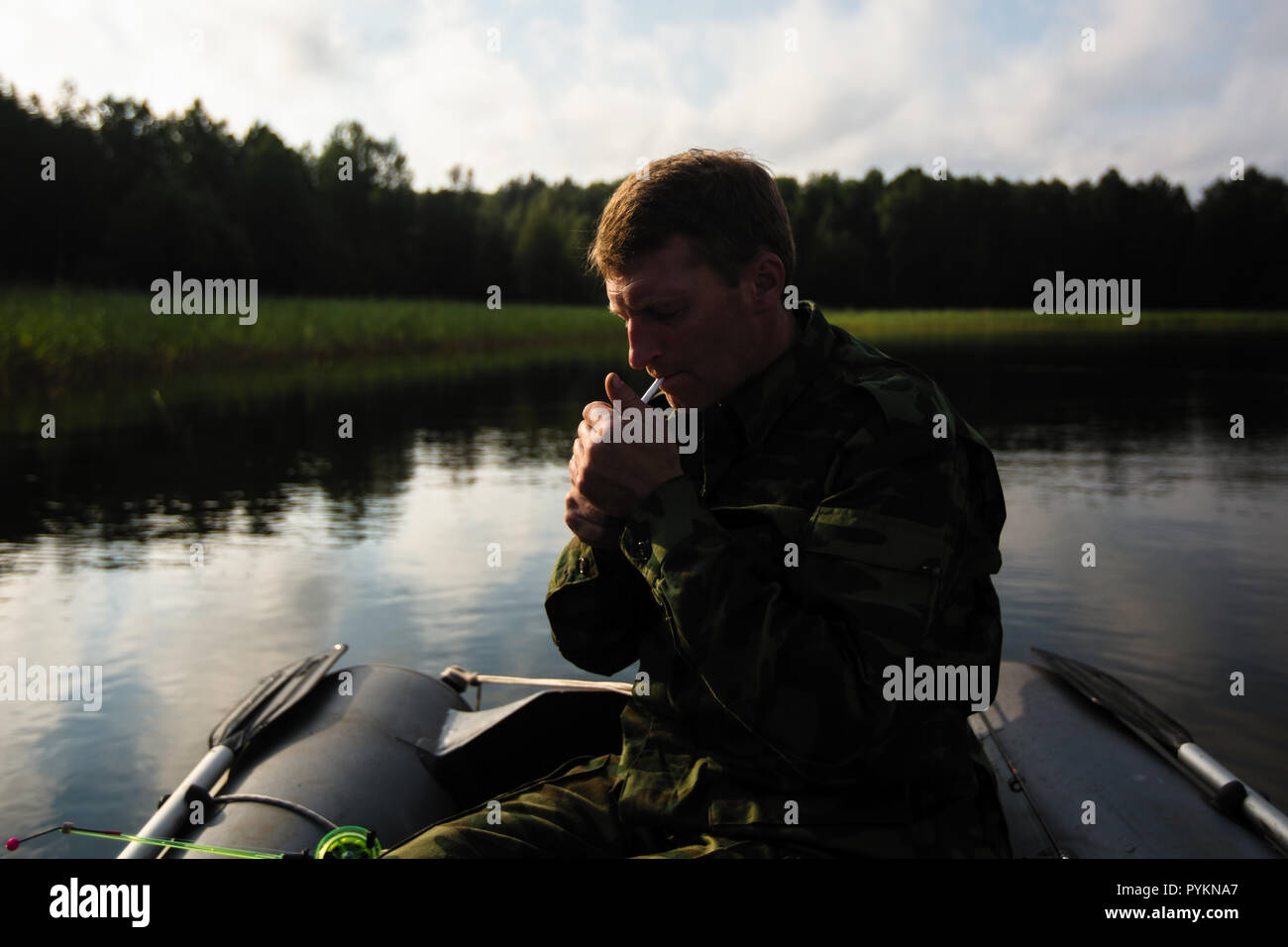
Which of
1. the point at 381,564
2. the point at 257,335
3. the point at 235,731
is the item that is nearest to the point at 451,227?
the point at 257,335

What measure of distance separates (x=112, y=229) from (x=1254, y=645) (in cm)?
5716

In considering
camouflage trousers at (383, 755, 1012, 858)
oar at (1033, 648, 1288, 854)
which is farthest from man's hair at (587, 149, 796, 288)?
oar at (1033, 648, 1288, 854)

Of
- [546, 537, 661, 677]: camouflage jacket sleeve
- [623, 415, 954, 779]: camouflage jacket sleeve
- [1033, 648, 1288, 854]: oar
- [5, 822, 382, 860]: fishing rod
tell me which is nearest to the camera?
[623, 415, 954, 779]: camouflage jacket sleeve

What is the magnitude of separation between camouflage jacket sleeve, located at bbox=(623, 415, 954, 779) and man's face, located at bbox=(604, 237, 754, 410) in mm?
393

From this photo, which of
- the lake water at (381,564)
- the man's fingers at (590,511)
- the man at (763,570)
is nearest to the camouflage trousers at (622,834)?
the man at (763,570)

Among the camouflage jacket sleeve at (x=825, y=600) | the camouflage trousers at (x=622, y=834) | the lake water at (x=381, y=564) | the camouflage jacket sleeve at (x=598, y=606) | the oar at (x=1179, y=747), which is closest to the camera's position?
the camouflage jacket sleeve at (x=825, y=600)

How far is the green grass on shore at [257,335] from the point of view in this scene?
17469 mm

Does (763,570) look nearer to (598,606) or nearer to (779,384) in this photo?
(779,384)

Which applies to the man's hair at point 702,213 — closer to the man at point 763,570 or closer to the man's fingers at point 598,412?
the man at point 763,570

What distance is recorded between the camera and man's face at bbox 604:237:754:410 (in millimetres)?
2090

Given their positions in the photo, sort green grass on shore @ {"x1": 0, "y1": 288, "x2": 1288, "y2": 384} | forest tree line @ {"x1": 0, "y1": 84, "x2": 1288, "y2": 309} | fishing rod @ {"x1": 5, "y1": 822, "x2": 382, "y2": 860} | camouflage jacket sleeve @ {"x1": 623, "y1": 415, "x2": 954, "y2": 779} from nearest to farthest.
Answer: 1. camouflage jacket sleeve @ {"x1": 623, "y1": 415, "x2": 954, "y2": 779}
2. fishing rod @ {"x1": 5, "y1": 822, "x2": 382, "y2": 860}
3. green grass on shore @ {"x1": 0, "y1": 288, "x2": 1288, "y2": 384}
4. forest tree line @ {"x1": 0, "y1": 84, "x2": 1288, "y2": 309}

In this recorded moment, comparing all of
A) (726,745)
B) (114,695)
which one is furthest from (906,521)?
(114,695)

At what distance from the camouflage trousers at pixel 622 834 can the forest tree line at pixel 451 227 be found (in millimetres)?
53122

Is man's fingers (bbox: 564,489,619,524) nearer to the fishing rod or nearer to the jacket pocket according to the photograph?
the jacket pocket
